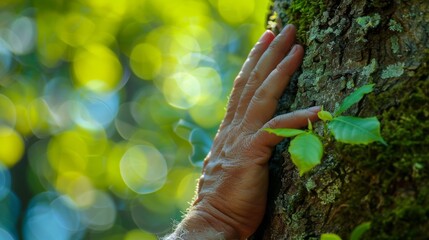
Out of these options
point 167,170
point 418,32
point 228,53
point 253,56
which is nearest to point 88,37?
point 228,53

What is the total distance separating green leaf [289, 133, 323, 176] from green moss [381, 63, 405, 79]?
398 millimetres

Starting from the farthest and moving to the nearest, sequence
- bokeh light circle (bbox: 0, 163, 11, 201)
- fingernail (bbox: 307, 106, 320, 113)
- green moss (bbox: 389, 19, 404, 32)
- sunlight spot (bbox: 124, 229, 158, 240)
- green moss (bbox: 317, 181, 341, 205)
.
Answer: sunlight spot (bbox: 124, 229, 158, 240) < bokeh light circle (bbox: 0, 163, 11, 201) < fingernail (bbox: 307, 106, 320, 113) < green moss (bbox: 389, 19, 404, 32) < green moss (bbox: 317, 181, 341, 205)

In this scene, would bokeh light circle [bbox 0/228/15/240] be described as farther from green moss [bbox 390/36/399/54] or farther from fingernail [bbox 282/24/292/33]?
green moss [bbox 390/36/399/54]

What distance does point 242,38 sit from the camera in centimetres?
1217

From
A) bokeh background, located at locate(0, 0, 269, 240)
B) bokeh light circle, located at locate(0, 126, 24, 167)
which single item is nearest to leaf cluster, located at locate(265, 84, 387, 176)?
bokeh background, located at locate(0, 0, 269, 240)

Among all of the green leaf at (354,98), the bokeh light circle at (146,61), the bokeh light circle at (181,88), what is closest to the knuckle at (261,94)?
the green leaf at (354,98)

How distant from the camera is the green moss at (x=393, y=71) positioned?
5.65ft

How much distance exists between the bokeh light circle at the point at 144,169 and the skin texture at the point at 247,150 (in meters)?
13.0

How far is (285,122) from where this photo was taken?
2057mm

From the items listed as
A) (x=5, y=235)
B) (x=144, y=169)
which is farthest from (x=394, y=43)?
(x=144, y=169)

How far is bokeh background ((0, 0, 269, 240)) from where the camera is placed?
35.4ft

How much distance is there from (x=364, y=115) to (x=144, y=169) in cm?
1631

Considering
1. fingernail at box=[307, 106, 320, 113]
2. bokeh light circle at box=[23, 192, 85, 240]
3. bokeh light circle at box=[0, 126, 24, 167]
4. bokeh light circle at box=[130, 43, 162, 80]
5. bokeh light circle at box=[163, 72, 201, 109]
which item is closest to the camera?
fingernail at box=[307, 106, 320, 113]

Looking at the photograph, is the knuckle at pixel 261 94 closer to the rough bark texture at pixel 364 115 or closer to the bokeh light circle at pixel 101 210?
the rough bark texture at pixel 364 115
